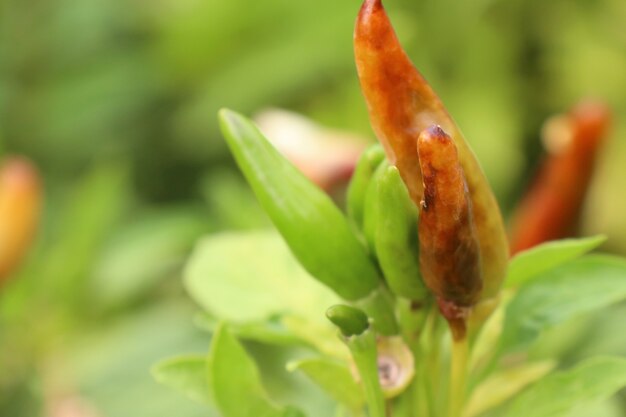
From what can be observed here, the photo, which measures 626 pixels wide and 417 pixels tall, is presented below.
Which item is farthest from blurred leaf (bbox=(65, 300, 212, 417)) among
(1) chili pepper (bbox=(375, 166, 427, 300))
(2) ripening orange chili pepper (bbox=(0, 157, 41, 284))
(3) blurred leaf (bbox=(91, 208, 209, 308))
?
(1) chili pepper (bbox=(375, 166, 427, 300))

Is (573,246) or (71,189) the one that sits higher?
(573,246)

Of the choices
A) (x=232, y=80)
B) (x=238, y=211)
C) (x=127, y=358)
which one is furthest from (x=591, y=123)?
(x=232, y=80)

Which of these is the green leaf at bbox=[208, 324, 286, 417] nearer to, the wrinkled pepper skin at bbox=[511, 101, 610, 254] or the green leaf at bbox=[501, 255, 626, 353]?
the green leaf at bbox=[501, 255, 626, 353]

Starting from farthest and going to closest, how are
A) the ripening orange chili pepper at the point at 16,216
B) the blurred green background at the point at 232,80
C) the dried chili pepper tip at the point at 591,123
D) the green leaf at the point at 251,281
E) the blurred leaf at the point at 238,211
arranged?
1. the blurred green background at the point at 232,80
2. the blurred leaf at the point at 238,211
3. the ripening orange chili pepper at the point at 16,216
4. the dried chili pepper tip at the point at 591,123
5. the green leaf at the point at 251,281

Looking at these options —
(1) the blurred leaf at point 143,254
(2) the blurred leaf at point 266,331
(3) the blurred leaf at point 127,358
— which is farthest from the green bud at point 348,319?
(1) the blurred leaf at point 143,254

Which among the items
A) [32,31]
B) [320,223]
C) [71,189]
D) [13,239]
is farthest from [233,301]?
[32,31]

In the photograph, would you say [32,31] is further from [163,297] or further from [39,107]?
[163,297]

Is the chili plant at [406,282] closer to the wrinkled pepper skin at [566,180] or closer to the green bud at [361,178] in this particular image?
the green bud at [361,178]
